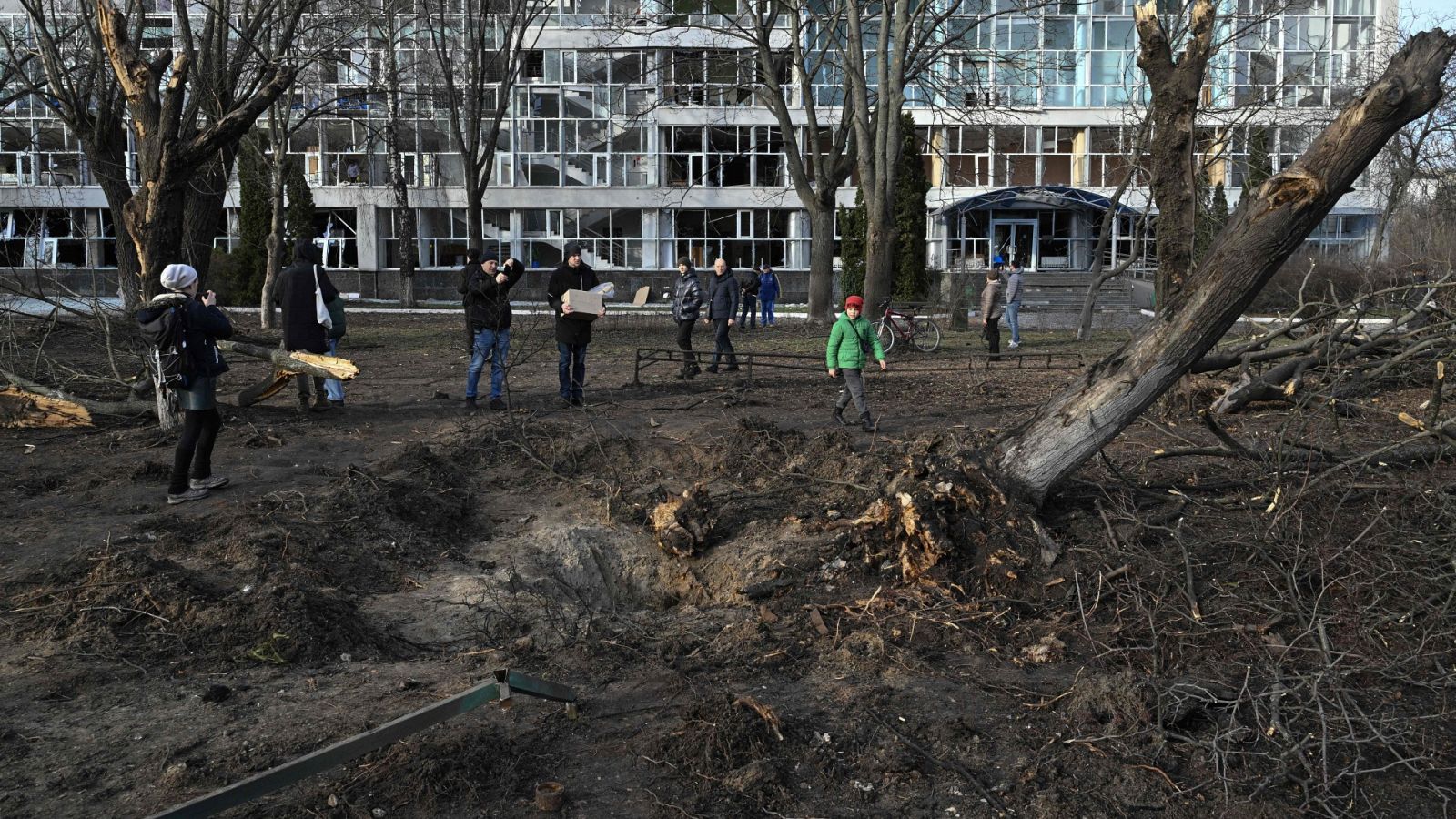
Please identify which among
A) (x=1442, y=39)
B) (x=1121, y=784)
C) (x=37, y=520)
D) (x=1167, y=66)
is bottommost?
(x=1121, y=784)

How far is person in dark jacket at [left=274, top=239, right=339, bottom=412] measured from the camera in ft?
38.0

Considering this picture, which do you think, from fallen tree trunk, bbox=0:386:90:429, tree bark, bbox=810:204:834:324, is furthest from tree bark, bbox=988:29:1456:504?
tree bark, bbox=810:204:834:324

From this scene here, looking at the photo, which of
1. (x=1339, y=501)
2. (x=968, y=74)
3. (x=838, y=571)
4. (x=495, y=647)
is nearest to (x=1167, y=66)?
(x=1339, y=501)

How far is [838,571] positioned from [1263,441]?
459cm

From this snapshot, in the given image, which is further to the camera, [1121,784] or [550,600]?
[550,600]

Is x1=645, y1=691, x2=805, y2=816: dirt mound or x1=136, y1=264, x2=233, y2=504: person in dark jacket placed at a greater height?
x1=136, y1=264, x2=233, y2=504: person in dark jacket

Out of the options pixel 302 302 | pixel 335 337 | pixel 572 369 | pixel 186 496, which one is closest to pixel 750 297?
pixel 572 369

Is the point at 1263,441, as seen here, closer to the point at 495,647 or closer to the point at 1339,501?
the point at 1339,501

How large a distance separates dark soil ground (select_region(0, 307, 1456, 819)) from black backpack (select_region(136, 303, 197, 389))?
0.90 meters

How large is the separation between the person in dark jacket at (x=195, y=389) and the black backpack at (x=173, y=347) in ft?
0.06

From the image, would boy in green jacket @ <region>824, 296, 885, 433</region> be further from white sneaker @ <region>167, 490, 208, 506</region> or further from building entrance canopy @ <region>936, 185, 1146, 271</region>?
building entrance canopy @ <region>936, 185, 1146, 271</region>

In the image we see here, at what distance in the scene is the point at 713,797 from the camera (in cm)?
455

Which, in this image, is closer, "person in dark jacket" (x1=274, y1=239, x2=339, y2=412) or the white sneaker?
the white sneaker

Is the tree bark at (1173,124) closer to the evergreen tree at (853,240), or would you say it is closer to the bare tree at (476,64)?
the bare tree at (476,64)
